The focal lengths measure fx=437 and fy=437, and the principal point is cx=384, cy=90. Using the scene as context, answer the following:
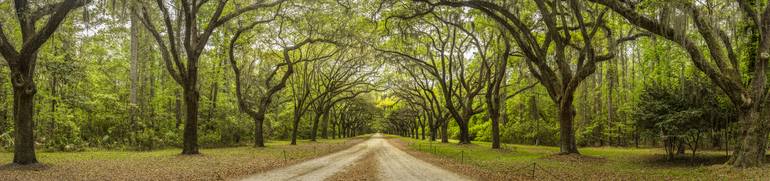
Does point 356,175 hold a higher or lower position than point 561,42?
lower

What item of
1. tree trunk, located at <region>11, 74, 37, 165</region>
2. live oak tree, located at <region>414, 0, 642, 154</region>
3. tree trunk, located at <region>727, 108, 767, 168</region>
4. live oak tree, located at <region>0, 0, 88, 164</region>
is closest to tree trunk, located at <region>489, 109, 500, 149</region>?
live oak tree, located at <region>414, 0, 642, 154</region>

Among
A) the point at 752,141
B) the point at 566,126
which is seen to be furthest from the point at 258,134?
the point at 752,141

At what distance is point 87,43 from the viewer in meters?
28.0

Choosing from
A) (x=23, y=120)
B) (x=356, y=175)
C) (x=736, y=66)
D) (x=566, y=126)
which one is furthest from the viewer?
(x=566, y=126)

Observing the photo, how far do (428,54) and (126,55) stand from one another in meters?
24.3

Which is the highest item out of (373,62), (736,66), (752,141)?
(373,62)

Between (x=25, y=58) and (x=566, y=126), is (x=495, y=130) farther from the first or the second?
(x=25, y=58)

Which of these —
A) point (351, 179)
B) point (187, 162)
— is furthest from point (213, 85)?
point (351, 179)

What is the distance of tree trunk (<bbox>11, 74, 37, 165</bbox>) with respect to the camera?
12898 millimetres

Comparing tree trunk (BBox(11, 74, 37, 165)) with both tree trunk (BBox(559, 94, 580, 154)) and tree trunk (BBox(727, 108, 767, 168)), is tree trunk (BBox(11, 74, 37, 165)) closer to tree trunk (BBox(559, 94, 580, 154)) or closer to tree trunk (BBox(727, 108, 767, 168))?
tree trunk (BBox(559, 94, 580, 154))

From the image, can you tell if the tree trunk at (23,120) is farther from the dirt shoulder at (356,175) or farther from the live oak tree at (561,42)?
the live oak tree at (561,42)

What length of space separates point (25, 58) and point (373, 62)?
28.8 meters

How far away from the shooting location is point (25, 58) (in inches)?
512

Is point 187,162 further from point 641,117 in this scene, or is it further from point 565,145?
point 641,117
